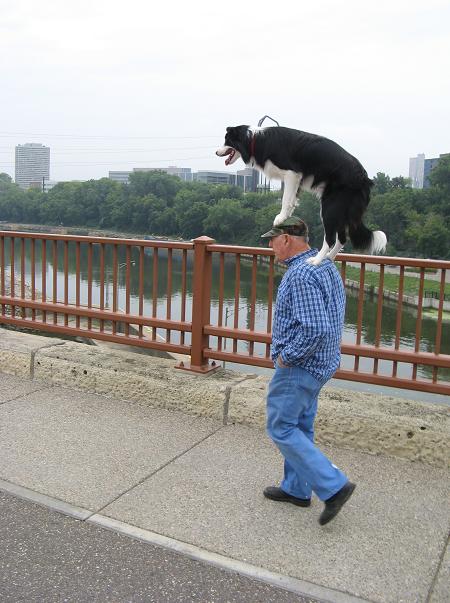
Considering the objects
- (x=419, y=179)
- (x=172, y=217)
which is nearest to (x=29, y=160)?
(x=419, y=179)

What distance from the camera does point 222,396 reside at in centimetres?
477

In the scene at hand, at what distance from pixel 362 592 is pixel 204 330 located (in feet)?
9.45

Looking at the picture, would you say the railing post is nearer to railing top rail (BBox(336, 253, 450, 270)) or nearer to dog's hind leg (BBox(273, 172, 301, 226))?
railing top rail (BBox(336, 253, 450, 270))

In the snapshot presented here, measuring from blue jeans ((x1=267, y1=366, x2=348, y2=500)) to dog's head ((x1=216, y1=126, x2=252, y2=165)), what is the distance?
1.19m

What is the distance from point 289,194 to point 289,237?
10.2 inches

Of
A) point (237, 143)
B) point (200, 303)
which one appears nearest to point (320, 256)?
point (237, 143)

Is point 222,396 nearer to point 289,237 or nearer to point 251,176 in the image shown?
point 251,176

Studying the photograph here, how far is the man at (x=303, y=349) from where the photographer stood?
2994 mm

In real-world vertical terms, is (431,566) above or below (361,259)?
below

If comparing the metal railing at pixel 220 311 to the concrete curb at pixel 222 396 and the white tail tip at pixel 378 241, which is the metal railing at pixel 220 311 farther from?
the white tail tip at pixel 378 241

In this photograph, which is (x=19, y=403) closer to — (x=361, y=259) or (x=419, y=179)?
(x=361, y=259)

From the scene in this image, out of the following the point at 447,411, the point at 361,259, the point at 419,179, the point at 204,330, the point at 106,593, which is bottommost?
the point at 106,593

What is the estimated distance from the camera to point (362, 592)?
2.67 metres

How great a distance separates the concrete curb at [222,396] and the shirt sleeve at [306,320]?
4.80 feet
